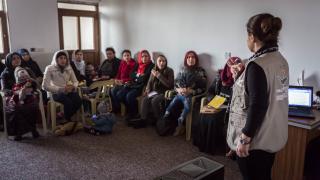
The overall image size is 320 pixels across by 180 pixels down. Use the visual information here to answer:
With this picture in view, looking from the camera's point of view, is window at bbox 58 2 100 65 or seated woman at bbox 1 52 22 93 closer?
seated woman at bbox 1 52 22 93

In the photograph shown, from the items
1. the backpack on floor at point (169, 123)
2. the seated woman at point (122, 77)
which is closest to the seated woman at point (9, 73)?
the seated woman at point (122, 77)

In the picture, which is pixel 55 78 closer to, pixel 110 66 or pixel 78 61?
pixel 78 61

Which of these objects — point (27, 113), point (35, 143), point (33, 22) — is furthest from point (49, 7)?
point (35, 143)

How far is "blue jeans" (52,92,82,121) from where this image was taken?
3742 mm

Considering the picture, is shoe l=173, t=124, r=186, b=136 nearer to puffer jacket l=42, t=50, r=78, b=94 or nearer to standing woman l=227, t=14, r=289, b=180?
puffer jacket l=42, t=50, r=78, b=94

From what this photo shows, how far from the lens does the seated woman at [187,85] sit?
3.58 meters

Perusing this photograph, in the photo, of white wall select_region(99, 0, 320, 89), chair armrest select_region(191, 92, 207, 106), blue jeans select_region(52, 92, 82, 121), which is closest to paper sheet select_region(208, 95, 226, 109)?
chair armrest select_region(191, 92, 207, 106)

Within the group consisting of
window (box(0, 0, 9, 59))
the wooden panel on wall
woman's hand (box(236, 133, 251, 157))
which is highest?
window (box(0, 0, 9, 59))

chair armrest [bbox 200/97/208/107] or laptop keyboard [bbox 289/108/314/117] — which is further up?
laptop keyboard [bbox 289/108/314/117]

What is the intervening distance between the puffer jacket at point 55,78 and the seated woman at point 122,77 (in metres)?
0.75

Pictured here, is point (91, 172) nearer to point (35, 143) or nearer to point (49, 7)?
point (35, 143)

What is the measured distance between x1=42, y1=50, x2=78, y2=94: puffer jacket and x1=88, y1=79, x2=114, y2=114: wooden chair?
1.16 ft

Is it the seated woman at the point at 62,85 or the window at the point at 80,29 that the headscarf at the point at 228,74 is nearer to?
the seated woman at the point at 62,85

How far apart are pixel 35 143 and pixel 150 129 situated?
4.79 ft
